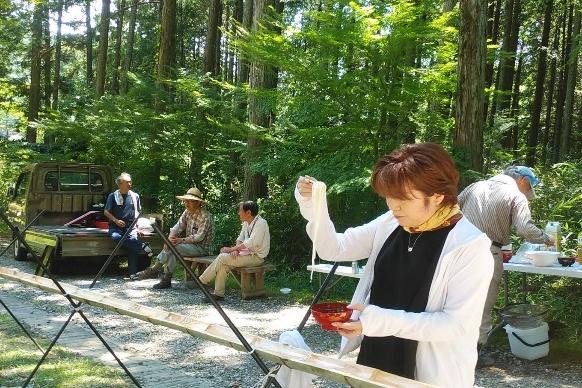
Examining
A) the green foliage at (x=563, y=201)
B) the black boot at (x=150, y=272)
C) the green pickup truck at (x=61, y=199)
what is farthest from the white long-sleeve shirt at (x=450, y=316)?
the green pickup truck at (x=61, y=199)

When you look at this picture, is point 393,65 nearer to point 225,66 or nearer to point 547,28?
point 547,28

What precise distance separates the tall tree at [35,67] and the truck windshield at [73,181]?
1320 cm

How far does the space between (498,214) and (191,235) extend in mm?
5424

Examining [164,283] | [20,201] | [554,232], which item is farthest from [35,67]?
[554,232]

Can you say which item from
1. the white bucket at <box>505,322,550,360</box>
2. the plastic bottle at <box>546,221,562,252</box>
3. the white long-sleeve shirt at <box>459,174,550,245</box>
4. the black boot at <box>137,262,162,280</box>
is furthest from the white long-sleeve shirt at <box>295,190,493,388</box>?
the black boot at <box>137,262,162,280</box>

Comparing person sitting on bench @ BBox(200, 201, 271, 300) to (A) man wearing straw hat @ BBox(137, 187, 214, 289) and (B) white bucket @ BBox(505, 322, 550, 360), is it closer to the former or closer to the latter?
(A) man wearing straw hat @ BBox(137, 187, 214, 289)

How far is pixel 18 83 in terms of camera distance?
26375 millimetres

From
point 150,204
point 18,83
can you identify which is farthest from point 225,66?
point 150,204

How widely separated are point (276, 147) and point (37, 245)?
4423mm

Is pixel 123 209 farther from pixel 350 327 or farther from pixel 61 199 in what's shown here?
pixel 350 327

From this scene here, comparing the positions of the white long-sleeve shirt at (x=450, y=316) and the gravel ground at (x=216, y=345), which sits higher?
the white long-sleeve shirt at (x=450, y=316)

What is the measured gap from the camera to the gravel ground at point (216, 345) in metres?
5.17

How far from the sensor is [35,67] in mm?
24594

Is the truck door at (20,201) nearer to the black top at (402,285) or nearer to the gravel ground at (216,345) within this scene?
the gravel ground at (216,345)
